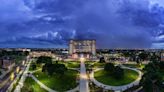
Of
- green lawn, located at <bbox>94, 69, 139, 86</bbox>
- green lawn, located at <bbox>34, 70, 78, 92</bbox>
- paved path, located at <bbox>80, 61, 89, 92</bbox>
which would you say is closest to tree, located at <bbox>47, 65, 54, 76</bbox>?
green lawn, located at <bbox>34, 70, 78, 92</bbox>

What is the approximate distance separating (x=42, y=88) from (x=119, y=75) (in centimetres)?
2779

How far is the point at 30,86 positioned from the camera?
107m

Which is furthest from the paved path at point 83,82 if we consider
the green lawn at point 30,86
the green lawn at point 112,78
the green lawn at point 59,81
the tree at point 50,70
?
the green lawn at point 30,86

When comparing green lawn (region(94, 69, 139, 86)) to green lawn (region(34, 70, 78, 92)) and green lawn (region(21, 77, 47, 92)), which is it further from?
green lawn (region(21, 77, 47, 92))

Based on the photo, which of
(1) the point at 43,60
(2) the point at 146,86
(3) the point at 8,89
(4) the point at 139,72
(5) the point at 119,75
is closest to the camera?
(2) the point at 146,86

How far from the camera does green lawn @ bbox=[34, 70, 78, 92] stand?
111 meters

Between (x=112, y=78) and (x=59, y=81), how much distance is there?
1737 centimetres

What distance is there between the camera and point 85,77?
12825 centimetres

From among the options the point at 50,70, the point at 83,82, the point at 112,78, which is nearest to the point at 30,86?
the point at 83,82

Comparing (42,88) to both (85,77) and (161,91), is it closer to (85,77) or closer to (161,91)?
(85,77)

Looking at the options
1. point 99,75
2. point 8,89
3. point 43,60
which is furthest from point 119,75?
point 43,60

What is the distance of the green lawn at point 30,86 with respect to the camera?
100 meters

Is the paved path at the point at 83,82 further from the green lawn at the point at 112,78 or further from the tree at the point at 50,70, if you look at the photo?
the tree at the point at 50,70

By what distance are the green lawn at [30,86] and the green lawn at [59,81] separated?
3.30 m
